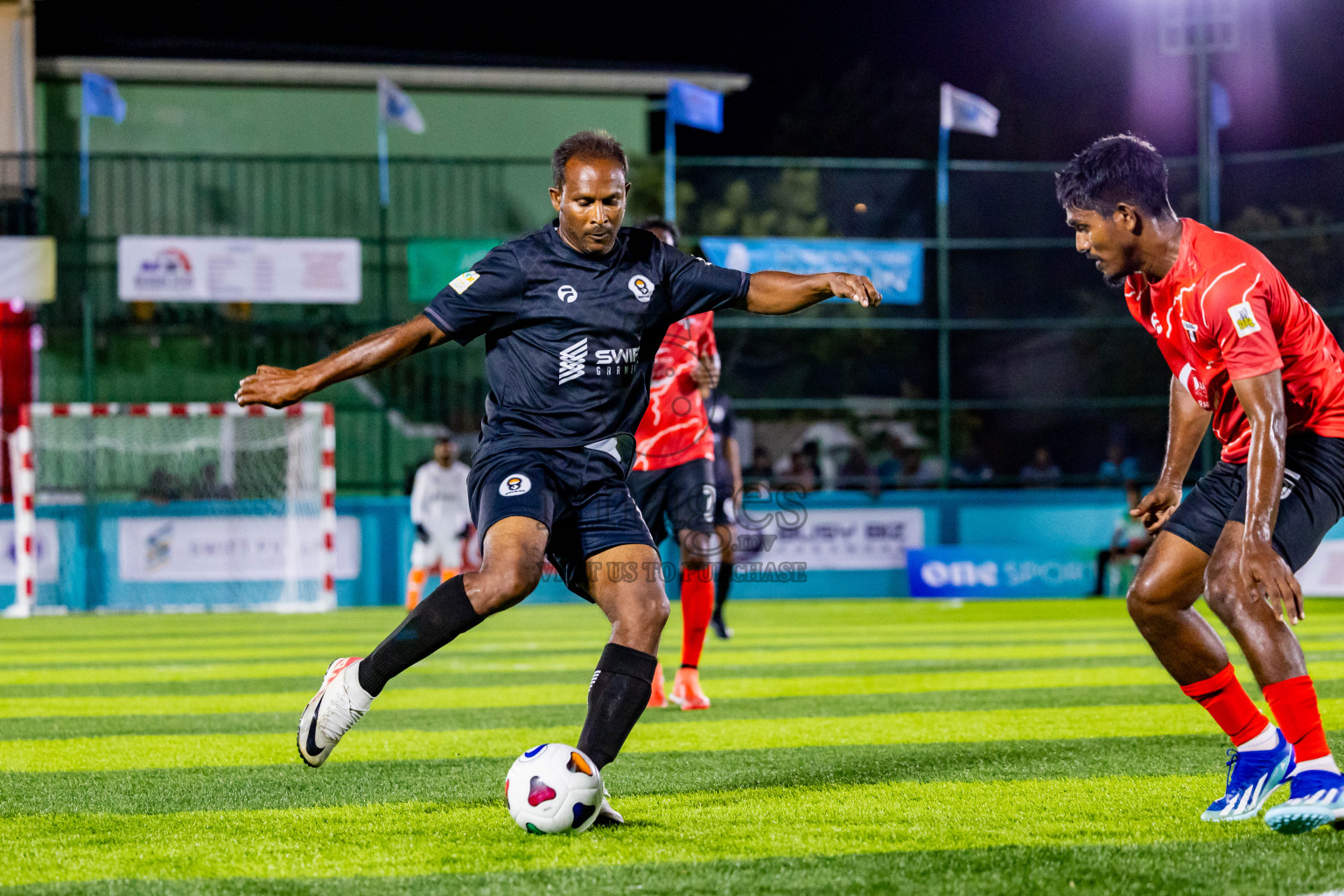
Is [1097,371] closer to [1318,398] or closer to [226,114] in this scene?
[226,114]

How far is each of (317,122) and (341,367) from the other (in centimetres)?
2336

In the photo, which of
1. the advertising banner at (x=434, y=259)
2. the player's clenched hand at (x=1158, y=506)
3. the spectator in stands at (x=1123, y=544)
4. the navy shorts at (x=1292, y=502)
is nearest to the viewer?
the navy shorts at (x=1292, y=502)

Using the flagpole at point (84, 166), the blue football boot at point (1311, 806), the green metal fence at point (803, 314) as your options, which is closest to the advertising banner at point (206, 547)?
the green metal fence at point (803, 314)

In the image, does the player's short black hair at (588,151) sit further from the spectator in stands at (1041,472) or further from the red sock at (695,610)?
the spectator in stands at (1041,472)

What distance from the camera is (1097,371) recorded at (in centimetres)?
2141

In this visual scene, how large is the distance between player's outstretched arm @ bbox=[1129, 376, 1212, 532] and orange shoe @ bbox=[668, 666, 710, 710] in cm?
330

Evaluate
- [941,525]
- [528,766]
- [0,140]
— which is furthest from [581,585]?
[0,140]

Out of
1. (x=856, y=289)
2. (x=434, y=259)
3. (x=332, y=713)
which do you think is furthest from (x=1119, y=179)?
(x=434, y=259)

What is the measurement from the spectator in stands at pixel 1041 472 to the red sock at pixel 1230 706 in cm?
1614

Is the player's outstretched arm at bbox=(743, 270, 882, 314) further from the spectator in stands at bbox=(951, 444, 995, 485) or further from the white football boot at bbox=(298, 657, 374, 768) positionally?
the spectator in stands at bbox=(951, 444, 995, 485)

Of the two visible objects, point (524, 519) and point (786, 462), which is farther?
point (786, 462)

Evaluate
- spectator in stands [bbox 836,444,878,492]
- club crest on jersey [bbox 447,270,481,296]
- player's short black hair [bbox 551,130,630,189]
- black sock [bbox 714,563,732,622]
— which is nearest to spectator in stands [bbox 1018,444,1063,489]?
spectator in stands [bbox 836,444,878,492]

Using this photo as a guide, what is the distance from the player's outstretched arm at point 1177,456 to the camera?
14.7 ft

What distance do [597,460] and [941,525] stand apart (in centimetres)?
1569
